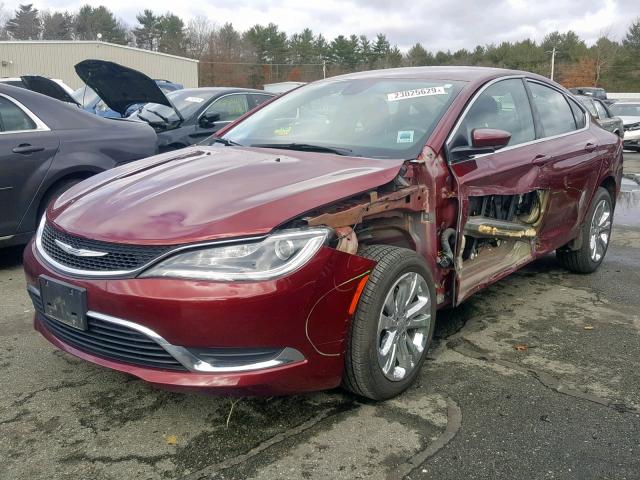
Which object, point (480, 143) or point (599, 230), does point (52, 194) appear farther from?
point (599, 230)

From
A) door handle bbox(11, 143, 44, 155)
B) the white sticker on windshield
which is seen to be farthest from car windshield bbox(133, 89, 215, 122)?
the white sticker on windshield

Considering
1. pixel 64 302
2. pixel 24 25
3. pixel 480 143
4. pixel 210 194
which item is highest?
pixel 24 25

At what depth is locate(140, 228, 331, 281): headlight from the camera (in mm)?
2389

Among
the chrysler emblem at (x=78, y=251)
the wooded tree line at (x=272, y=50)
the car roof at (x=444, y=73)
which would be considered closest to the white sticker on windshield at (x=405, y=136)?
the car roof at (x=444, y=73)

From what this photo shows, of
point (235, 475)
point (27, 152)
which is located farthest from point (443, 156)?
point (27, 152)

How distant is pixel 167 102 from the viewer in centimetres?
671

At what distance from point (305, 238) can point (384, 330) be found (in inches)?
26.5

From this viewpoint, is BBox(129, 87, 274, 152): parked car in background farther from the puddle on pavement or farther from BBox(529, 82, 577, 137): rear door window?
the puddle on pavement

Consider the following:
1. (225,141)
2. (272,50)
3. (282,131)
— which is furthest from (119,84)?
(272,50)

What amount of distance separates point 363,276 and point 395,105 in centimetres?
142

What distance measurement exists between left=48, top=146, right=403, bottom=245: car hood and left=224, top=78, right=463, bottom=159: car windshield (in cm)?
24

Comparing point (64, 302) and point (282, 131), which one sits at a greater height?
point (282, 131)

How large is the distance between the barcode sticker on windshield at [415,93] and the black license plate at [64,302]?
2.15 meters

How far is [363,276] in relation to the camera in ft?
8.84
